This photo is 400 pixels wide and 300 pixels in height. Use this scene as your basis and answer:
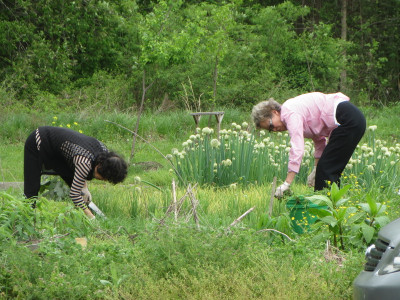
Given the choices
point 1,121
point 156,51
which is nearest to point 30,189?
point 156,51

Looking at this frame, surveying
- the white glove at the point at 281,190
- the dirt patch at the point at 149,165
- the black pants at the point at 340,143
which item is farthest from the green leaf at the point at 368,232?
the dirt patch at the point at 149,165

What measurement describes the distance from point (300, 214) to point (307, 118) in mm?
1379

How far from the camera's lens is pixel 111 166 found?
5.89 meters

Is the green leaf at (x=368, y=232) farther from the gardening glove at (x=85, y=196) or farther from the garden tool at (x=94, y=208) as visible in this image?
the gardening glove at (x=85, y=196)

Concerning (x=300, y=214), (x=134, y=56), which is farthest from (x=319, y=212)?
(x=134, y=56)

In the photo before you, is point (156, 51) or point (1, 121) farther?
point (1, 121)

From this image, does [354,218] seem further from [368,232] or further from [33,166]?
[33,166]

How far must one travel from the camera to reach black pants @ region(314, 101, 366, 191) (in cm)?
632

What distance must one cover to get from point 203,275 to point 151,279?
0.33 metres

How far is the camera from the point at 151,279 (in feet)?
13.8

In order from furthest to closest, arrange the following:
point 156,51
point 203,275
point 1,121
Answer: point 1,121 < point 156,51 < point 203,275

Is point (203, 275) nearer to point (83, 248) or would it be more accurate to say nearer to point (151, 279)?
point (151, 279)

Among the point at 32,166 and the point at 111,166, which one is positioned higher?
the point at 111,166

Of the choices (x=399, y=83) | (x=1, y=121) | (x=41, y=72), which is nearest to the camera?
(x=1, y=121)
